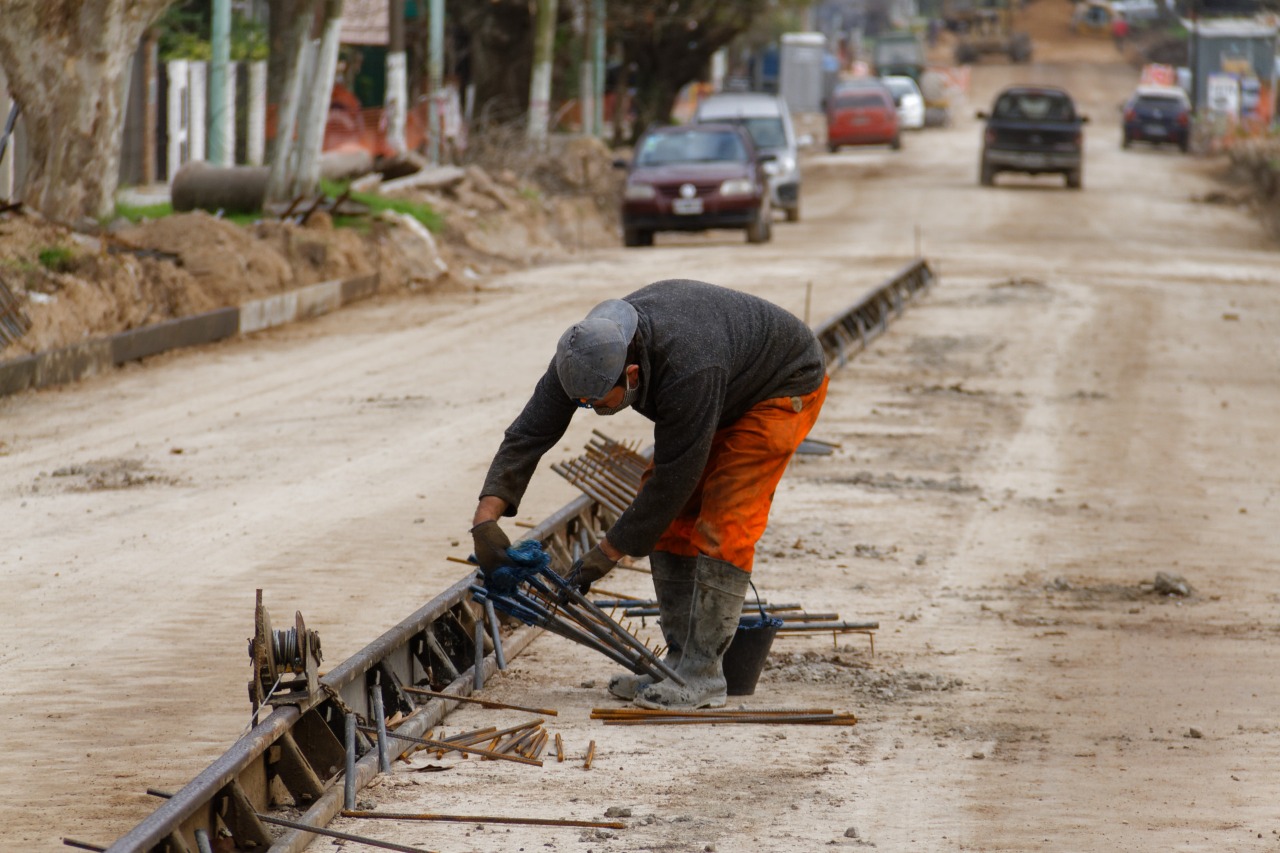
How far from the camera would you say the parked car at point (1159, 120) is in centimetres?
A: 5269

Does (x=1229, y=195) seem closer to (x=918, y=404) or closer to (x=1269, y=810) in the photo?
(x=918, y=404)

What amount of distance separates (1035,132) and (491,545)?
111ft

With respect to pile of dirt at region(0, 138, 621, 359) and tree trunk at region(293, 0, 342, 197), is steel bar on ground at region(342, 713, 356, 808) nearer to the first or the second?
pile of dirt at region(0, 138, 621, 359)

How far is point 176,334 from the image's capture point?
51.9 feet

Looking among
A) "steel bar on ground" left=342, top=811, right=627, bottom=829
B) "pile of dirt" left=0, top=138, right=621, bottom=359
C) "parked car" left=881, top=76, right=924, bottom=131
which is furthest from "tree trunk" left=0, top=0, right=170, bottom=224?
"parked car" left=881, top=76, right=924, bottom=131

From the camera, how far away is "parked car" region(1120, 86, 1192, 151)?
173 ft

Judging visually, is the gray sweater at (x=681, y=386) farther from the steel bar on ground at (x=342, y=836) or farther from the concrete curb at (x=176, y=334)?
the concrete curb at (x=176, y=334)

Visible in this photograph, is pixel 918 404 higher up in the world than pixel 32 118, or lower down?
lower down

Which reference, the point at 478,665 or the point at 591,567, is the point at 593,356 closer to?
the point at 591,567

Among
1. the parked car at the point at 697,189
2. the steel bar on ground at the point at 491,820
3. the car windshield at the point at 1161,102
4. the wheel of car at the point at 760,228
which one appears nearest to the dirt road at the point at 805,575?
the steel bar on ground at the point at 491,820

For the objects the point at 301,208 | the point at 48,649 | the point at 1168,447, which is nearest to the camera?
the point at 48,649

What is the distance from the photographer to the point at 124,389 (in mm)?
13703

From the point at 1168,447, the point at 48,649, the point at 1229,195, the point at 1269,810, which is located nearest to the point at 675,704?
the point at 1269,810

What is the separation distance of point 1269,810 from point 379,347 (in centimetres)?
1183
